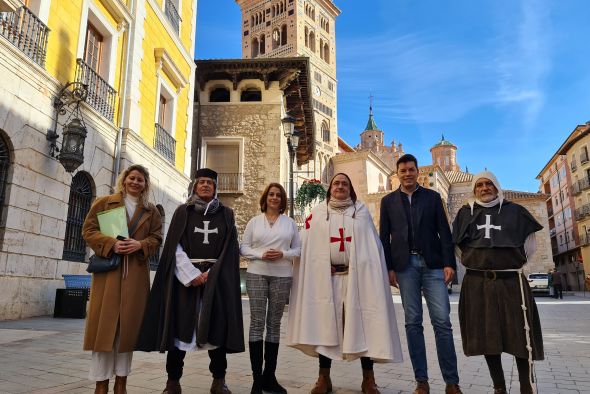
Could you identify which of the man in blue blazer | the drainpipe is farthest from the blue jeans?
the drainpipe

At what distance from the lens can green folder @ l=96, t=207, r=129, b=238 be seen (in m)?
3.32

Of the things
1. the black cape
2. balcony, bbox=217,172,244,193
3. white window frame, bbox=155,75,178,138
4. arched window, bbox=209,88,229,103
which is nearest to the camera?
the black cape

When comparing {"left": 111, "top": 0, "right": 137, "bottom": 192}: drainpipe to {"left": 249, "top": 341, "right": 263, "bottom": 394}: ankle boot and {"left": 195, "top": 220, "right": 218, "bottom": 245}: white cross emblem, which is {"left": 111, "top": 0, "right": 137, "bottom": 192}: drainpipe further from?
{"left": 249, "top": 341, "right": 263, "bottom": 394}: ankle boot

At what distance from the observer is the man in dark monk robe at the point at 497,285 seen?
10.7 ft

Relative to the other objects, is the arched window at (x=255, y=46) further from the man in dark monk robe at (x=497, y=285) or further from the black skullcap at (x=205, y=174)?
the man in dark monk robe at (x=497, y=285)

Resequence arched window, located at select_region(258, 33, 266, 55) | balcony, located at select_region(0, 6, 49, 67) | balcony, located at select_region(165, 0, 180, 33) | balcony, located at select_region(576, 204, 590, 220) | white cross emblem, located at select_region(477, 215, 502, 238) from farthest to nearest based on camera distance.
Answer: arched window, located at select_region(258, 33, 266, 55)
balcony, located at select_region(576, 204, 590, 220)
balcony, located at select_region(165, 0, 180, 33)
balcony, located at select_region(0, 6, 49, 67)
white cross emblem, located at select_region(477, 215, 502, 238)

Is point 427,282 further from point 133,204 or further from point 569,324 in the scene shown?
point 569,324

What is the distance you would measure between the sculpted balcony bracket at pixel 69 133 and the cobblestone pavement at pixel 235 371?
11.2 feet

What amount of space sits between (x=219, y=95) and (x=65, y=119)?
13938 mm

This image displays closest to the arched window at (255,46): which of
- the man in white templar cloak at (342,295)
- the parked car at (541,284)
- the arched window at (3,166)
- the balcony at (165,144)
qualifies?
the parked car at (541,284)

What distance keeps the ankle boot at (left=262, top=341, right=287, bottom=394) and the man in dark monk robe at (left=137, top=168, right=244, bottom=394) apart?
0.95ft

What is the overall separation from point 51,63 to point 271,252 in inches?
299

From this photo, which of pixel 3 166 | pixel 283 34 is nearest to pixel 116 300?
pixel 3 166

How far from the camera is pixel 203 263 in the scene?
11.7 feet
